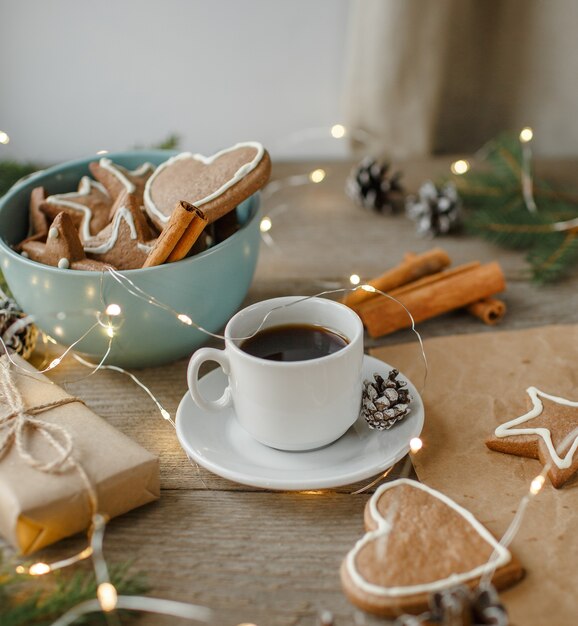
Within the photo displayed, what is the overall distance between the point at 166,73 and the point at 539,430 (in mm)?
1319

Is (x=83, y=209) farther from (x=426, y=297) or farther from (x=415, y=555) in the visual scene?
(x=415, y=555)

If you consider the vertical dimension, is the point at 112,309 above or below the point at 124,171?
below

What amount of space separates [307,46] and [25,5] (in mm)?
677

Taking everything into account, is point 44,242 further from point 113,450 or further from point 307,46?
point 307,46

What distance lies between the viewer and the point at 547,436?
858 millimetres

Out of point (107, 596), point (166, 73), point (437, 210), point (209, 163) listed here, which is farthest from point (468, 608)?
point (166, 73)

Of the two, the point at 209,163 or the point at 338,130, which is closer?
the point at 209,163

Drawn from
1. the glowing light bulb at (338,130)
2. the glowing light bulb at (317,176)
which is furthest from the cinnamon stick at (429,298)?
the glowing light bulb at (338,130)

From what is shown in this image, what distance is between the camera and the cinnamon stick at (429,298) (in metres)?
1.15

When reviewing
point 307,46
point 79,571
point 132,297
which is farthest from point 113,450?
point 307,46

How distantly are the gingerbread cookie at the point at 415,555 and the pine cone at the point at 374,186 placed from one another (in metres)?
0.87

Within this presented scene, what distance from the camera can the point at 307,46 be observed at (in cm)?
172

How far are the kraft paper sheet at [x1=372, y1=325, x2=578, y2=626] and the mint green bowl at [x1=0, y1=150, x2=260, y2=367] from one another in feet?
0.86

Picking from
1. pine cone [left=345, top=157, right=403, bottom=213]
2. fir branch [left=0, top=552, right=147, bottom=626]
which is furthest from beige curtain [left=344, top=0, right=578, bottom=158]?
fir branch [left=0, top=552, right=147, bottom=626]
